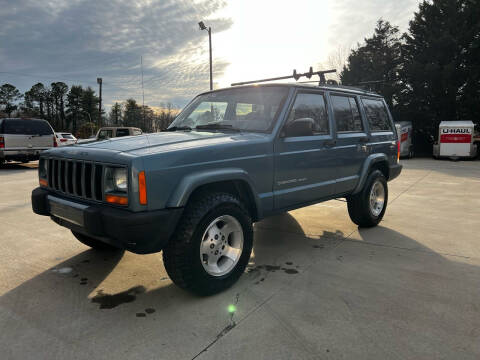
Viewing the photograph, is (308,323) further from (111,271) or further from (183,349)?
(111,271)

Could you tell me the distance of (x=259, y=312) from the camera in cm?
270

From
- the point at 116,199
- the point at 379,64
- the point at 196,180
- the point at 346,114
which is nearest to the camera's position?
the point at 116,199

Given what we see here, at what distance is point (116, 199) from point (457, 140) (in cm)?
1984

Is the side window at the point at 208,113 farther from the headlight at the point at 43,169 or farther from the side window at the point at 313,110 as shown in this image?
the headlight at the point at 43,169

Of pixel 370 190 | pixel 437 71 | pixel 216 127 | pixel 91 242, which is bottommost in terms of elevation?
pixel 91 242

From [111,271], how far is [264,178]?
70.8 inches

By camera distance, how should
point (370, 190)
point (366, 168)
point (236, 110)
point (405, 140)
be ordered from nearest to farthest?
point (236, 110)
point (366, 168)
point (370, 190)
point (405, 140)

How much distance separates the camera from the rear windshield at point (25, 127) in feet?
40.9

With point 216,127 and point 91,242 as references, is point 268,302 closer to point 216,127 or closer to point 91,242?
point 216,127

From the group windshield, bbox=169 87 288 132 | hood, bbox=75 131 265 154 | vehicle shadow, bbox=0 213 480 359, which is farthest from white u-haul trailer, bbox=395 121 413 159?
hood, bbox=75 131 265 154

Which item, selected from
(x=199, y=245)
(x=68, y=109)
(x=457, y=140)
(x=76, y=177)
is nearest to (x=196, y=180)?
(x=199, y=245)

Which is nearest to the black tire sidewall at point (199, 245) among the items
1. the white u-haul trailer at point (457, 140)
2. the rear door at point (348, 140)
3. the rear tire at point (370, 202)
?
the rear door at point (348, 140)

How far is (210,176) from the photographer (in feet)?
9.20

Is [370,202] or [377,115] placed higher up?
[377,115]
